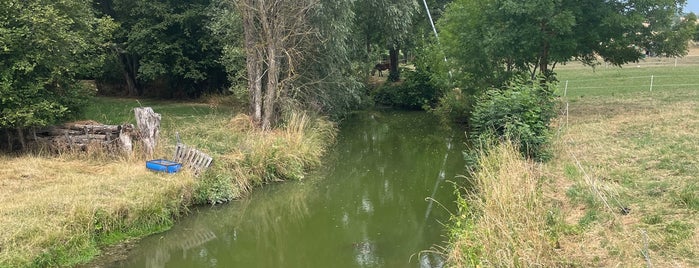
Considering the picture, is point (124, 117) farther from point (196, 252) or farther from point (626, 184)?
point (626, 184)

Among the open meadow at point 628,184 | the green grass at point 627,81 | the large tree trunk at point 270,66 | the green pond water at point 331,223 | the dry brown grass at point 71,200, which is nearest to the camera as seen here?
the open meadow at point 628,184

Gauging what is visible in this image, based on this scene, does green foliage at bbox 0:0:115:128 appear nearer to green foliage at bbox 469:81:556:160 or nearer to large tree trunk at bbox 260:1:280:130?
large tree trunk at bbox 260:1:280:130

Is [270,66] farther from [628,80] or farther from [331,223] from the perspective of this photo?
[628,80]

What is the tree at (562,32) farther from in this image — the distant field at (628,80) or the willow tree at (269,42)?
the willow tree at (269,42)

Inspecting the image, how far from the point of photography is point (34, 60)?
11602 mm

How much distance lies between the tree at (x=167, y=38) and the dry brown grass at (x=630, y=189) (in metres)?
14.2

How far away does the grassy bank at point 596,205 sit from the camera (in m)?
6.23

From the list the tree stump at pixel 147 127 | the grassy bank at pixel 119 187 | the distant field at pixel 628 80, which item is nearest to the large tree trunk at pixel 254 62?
the grassy bank at pixel 119 187

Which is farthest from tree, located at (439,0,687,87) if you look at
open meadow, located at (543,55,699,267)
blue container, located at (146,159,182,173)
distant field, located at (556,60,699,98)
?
blue container, located at (146,159,182,173)

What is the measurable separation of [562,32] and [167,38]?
14.7m

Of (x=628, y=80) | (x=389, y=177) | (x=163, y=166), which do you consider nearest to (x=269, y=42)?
(x=389, y=177)

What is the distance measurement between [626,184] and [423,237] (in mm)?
3455

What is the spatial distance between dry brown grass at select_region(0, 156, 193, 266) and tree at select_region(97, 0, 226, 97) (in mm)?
10405

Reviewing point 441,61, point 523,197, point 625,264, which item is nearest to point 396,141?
point 441,61
